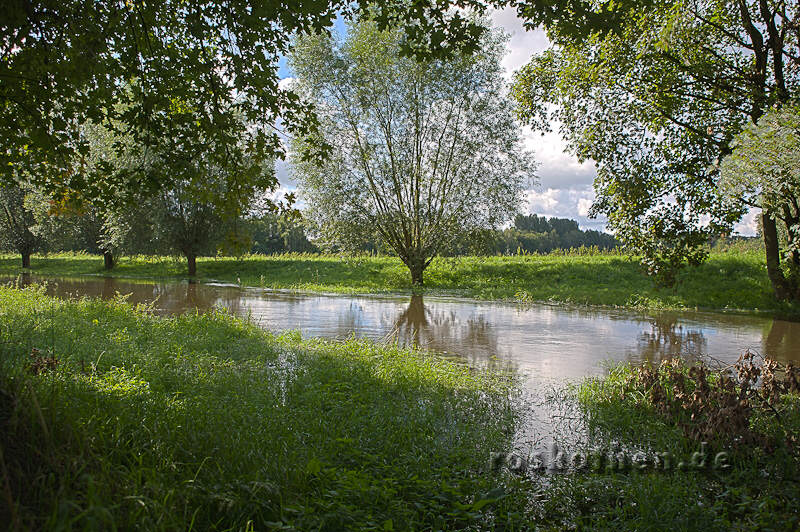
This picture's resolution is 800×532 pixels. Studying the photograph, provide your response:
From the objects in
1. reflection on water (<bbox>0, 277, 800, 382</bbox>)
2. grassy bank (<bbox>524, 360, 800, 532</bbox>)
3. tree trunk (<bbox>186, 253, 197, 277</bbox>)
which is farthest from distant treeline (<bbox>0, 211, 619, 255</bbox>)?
grassy bank (<bbox>524, 360, 800, 532</bbox>)

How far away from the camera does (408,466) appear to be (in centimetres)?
394

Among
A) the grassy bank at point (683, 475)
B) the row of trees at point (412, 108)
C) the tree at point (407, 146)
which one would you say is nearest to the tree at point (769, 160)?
the row of trees at point (412, 108)

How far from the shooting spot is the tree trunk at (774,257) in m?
14.5

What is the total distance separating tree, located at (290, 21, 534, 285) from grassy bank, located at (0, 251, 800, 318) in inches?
103

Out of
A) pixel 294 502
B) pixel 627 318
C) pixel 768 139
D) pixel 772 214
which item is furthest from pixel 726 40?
pixel 294 502

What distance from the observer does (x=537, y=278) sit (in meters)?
24.1

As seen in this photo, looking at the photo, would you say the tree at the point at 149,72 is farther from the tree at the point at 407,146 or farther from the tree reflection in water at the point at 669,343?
the tree at the point at 407,146

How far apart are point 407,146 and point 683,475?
783 inches

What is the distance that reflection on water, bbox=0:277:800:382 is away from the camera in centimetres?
912

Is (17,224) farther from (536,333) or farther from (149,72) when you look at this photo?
(536,333)

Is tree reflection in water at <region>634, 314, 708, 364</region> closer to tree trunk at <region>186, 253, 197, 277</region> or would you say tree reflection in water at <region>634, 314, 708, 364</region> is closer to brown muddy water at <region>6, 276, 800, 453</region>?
brown muddy water at <region>6, 276, 800, 453</region>

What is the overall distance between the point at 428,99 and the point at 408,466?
1987 cm

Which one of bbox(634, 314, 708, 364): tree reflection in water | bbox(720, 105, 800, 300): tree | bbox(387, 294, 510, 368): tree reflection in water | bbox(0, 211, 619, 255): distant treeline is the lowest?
bbox(387, 294, 510, 368): tree reflection in water

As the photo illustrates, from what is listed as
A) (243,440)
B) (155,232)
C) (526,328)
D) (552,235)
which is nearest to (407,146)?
(526,328)
